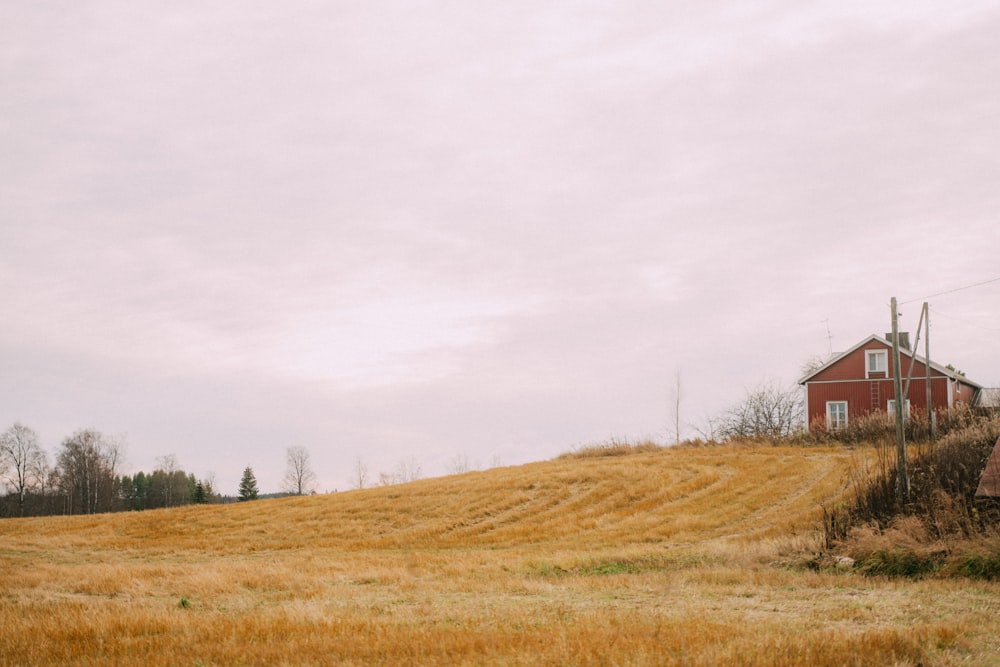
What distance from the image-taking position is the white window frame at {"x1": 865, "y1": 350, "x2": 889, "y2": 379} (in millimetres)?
45875

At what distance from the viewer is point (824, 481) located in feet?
101

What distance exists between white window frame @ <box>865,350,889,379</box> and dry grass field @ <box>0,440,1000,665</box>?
10791 millimetres

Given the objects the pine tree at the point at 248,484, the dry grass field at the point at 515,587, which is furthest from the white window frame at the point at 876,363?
the pine tree at the point at 248,484

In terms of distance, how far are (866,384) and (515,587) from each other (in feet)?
127

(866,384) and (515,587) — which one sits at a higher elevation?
(866,384)

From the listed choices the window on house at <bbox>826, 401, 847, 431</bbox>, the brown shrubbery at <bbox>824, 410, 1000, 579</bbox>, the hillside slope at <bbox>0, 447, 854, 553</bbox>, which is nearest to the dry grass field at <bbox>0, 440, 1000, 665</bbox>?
the hillside slope at <bbox>0, 447, 854, 553</bbox>

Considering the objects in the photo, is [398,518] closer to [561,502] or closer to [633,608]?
[561,502]

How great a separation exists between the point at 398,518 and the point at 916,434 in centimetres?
2457

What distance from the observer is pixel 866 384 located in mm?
46344

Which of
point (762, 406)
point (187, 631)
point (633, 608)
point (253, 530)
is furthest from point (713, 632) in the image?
point (762, 406)

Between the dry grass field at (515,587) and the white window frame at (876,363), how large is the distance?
35.4 ft

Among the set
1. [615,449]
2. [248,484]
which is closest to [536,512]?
[615,449]

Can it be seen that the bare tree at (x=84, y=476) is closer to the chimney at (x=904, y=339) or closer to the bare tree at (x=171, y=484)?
the bare tree at (x=171, y=484)

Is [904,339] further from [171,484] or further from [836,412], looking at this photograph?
[171,484]
